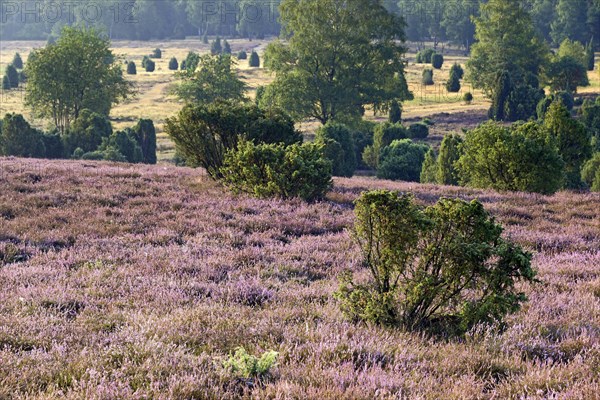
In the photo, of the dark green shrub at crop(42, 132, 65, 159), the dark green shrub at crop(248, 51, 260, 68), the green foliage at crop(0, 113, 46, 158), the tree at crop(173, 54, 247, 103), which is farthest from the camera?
the dark green shrub at crop(248, 51, 260, 68)

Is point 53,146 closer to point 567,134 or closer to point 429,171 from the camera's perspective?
point 429,171

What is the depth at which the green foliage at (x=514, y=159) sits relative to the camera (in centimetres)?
1795

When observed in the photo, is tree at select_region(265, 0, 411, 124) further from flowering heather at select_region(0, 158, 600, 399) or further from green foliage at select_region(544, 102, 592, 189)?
flowering heather at select_region(0, 158, 600, 399)

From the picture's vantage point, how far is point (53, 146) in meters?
40.7

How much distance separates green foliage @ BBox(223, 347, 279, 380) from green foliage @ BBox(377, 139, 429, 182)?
34036 mm

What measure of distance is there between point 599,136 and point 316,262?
41217 millimetres

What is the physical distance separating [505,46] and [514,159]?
57358 millimetres

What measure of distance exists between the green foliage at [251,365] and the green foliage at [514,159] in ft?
48.3

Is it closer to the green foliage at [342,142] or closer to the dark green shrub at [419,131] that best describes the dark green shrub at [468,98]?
the dark green shrub at [419,131]

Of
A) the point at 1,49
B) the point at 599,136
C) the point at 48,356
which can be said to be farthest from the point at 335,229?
the point at 1,49

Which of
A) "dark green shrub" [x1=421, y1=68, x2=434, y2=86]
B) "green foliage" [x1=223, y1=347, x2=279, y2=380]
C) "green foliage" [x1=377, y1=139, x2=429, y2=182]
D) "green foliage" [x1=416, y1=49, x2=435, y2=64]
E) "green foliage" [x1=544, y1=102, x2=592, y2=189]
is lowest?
"green foliage" [x1=377, y1=139, x2=429, y2=182]

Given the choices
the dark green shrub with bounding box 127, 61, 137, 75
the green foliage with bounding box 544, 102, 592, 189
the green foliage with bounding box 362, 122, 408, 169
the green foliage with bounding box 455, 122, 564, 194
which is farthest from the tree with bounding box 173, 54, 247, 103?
the green foliage with bounding box 455, 122, 564, 194

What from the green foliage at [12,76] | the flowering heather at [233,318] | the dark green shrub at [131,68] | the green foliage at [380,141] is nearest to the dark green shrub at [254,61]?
the dark green shrub at [131,68]

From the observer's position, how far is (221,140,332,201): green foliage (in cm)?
1493
